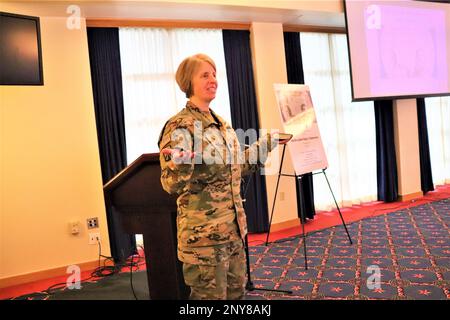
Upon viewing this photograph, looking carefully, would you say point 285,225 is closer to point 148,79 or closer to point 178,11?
point 148,79

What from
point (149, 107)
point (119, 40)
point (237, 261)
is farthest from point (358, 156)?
point (237, 261)

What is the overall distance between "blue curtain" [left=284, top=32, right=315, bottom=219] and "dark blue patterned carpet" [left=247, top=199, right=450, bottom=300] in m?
0.57

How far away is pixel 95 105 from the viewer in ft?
13.0

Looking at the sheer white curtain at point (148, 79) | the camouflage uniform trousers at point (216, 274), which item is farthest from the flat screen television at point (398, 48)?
the camouflage uniform trousers at point (216, 274)

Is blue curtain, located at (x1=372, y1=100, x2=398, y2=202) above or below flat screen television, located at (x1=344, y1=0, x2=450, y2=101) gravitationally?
below

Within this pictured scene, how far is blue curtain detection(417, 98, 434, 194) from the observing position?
5828 millimetres

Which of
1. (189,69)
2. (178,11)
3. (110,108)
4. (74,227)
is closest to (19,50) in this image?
(110,108)

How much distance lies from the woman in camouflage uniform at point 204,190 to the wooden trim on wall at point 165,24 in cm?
279

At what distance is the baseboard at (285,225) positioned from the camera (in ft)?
15.3

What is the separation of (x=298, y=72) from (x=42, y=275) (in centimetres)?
365

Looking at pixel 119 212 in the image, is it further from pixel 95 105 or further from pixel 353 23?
pixel 353 23

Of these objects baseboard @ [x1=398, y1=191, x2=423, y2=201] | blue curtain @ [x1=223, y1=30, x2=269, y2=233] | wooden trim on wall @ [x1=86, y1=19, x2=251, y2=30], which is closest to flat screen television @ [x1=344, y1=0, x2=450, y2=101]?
blue curtain @ [x1=223, y1=30, x2=269, y2=233]

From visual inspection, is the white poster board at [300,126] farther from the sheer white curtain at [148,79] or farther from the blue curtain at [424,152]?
the blue curtain at [424,152]

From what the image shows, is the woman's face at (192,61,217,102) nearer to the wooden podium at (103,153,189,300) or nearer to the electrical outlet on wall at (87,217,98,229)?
the wooden podium at (103,153,189,300)
